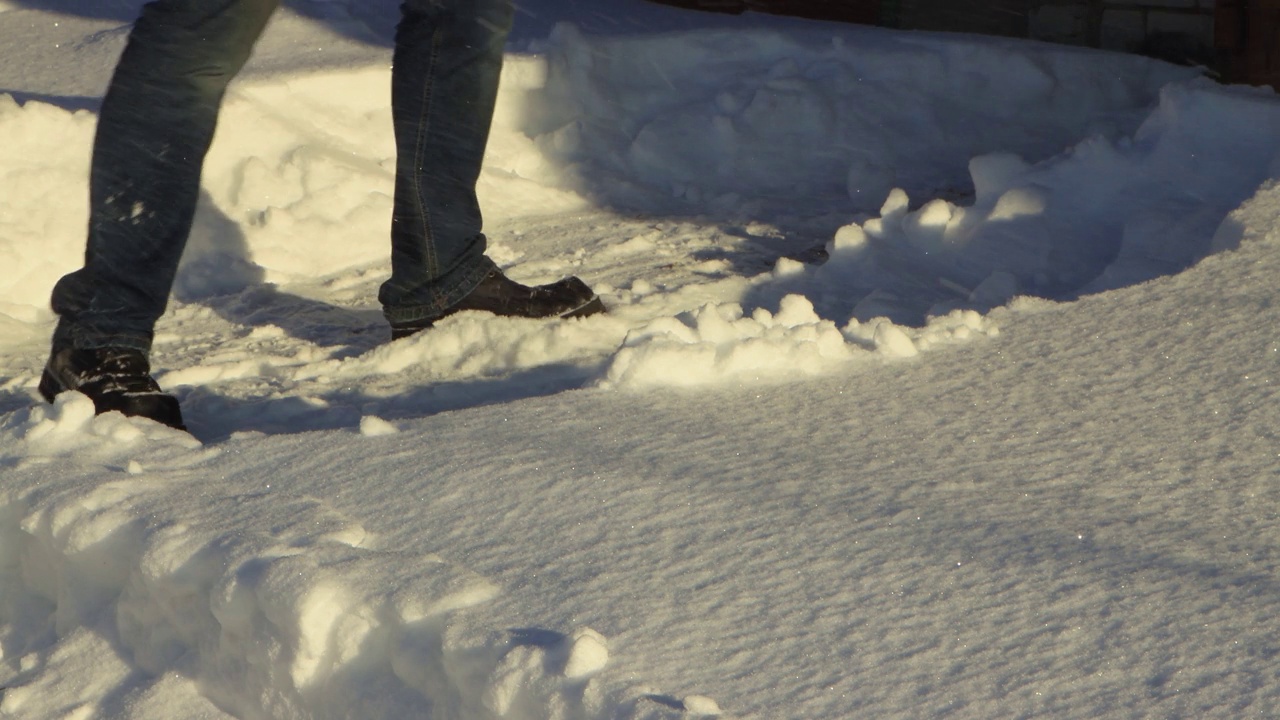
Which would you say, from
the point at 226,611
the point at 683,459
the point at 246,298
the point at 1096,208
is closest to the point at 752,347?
the point at 683,459

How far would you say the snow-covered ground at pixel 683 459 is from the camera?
1.32 meters

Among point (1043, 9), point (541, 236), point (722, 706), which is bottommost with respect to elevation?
point (541, 236)

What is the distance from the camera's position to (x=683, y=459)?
1.75 metres

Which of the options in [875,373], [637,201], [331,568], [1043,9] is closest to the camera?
[331,568]

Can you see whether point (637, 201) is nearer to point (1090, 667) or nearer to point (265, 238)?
point (265, 238)

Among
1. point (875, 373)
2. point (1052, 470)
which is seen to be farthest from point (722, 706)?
point (875, 373)

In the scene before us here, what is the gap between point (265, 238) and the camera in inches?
125

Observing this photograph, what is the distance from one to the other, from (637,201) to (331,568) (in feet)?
7.37

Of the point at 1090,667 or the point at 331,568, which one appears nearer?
the point at 1090,667

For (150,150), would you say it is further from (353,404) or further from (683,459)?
(683,459)

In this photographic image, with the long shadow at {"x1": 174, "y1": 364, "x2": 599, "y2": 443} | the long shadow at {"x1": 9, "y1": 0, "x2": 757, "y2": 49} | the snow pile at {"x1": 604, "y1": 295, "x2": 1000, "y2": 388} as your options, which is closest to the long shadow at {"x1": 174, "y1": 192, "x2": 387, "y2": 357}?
the long shadow at {"x1": 174, "y1": 364, "x2": 599, "y2": 443}

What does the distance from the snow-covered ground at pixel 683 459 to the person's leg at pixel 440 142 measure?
3.7 inches

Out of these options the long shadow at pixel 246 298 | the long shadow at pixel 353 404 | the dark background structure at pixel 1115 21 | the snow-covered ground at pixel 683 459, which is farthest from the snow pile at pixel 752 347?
the dark background structure at pixel 1115 21

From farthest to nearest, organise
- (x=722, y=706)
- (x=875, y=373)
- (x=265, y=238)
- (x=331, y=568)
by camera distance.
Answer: (x=265, y=238) < (x=875, y=373) < (x=331, y=568) < (x=722, y=706)
